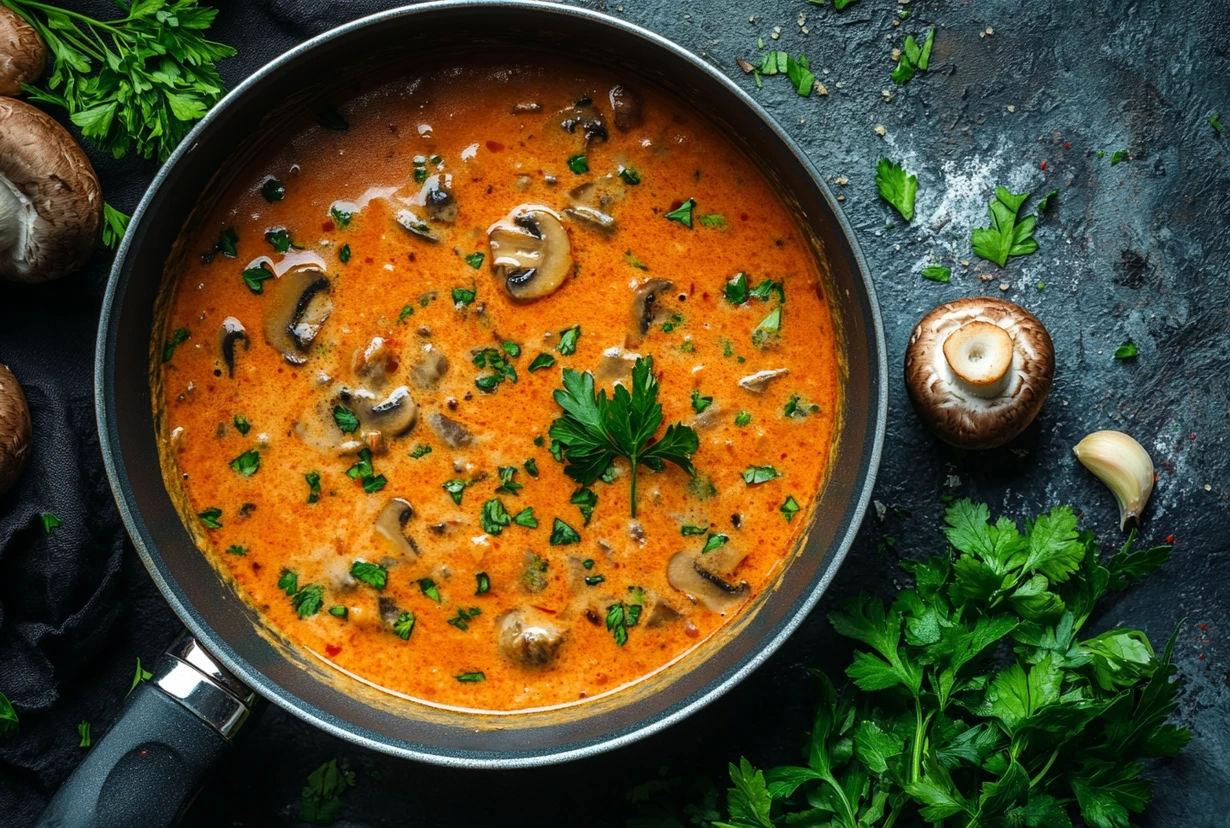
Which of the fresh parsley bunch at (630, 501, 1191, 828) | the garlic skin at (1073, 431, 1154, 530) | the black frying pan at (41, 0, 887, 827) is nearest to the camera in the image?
the black frying pan at (41, 0, 887, 827)

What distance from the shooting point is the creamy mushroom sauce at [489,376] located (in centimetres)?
299

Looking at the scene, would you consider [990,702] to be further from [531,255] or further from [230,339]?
[230,339]

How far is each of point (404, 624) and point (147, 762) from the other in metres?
0.76

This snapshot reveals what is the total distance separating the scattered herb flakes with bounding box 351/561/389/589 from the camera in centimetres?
299

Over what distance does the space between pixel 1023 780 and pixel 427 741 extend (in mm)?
1663

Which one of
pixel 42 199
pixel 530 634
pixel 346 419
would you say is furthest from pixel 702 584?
pixel 42 199

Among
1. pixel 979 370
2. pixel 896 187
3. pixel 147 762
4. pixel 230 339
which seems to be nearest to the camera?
pixel 147 762

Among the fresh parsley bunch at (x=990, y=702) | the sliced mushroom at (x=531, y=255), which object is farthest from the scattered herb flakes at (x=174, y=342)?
the fresh parsley bunch at (x=990, y=702)

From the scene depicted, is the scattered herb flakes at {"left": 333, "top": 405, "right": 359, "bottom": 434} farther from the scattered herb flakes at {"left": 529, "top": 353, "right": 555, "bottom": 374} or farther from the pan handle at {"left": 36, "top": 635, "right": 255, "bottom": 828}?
the pan handle at {"left": 36, "top": 635, "right": 255, "bottom": 828}

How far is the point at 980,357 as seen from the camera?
296 centimetres

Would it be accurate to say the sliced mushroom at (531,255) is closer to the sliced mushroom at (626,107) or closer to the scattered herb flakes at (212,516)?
the sliced mushroom at (626,107)

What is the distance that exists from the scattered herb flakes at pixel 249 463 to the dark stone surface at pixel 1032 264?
0.55 m

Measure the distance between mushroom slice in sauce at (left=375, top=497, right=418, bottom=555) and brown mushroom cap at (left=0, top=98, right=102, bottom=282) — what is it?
121 cm

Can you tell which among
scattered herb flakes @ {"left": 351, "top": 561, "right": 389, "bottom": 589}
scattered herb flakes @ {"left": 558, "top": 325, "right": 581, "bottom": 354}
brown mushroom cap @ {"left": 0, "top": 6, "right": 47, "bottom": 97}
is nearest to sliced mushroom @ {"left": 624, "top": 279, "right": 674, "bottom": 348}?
scattered herb flakes @ {"left": 558, "top": 325, "right": 581, "bottom": 354}
